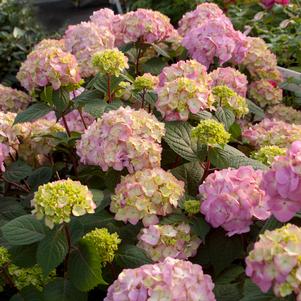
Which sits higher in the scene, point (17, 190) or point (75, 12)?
point (17, 190)

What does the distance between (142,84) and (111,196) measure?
0.49 metres

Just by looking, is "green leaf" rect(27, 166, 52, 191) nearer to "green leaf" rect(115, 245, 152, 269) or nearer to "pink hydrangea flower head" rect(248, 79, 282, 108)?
"green leaf" rect(115, 245, 152, 269)

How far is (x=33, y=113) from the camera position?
2.13 m

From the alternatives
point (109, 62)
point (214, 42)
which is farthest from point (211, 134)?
point (214, 42)

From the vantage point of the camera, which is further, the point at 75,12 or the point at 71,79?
the point at 75,12

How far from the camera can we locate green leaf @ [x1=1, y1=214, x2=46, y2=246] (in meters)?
1.52

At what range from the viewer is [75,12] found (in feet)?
24.7

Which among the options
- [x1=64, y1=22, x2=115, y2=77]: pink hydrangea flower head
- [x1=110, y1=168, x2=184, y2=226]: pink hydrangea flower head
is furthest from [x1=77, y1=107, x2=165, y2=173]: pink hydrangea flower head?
[x1=64, y1=22, x2=115, y2=77]: pink hydrangea flower head

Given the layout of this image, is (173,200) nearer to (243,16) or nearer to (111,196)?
(111,196)

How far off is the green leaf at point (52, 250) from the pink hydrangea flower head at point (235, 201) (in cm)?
34

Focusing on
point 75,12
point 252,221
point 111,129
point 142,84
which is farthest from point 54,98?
point 75,12

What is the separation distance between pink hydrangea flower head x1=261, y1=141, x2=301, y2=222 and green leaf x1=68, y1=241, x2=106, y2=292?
1.36 feet

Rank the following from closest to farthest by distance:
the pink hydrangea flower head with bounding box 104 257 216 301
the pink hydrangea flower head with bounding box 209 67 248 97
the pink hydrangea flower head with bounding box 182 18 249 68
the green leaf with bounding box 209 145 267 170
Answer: the pink hydrangea flower head with bounding box 104 257 216 301, the green leaf with bounding box 209 145 267 170, the pink hydrangea flower head with bounding box 209 67 248 97, the pink hydrangea flower head with bounding box 182 18 249 68

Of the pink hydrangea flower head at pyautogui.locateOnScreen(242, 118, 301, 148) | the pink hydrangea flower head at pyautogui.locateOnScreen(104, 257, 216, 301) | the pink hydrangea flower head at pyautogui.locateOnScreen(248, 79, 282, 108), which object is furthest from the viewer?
the pink hydrangea flower head at pyautogui.locateOnScreen(248, 79, 282, 108)
